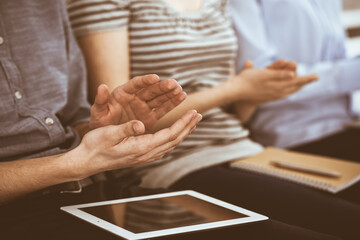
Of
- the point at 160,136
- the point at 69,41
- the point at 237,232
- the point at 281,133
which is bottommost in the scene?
the point at 281,133

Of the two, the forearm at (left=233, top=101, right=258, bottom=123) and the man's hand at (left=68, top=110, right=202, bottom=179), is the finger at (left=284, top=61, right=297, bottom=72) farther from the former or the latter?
the man's hand at (left=68, top=110, right=202, bottom=179)

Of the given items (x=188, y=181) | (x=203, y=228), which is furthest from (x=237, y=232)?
(x=188, y=181)

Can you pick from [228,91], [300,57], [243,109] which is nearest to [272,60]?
[300,57]

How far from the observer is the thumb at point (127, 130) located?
A: 2.11 ft

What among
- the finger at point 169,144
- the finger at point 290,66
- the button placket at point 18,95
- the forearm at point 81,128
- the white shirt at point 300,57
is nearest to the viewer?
the finger at point 169,144

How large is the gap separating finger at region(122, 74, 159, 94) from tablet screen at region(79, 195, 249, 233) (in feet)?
0.64

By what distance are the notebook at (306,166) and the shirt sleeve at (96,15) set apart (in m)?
0.46

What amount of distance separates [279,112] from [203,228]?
910 mm

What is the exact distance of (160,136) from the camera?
0.69 metres

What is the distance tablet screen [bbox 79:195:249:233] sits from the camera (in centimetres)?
65

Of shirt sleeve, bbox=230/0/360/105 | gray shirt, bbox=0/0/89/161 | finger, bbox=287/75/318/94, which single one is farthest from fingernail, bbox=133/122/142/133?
shirt sleeve, bbox=230/0/360/105

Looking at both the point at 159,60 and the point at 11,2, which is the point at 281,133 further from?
the point at 11,2

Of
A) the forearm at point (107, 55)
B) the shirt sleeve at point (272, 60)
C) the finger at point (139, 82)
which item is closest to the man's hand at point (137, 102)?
the finger at point (139, 82)

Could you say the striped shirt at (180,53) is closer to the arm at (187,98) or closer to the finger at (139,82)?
the arm at (187,98)
